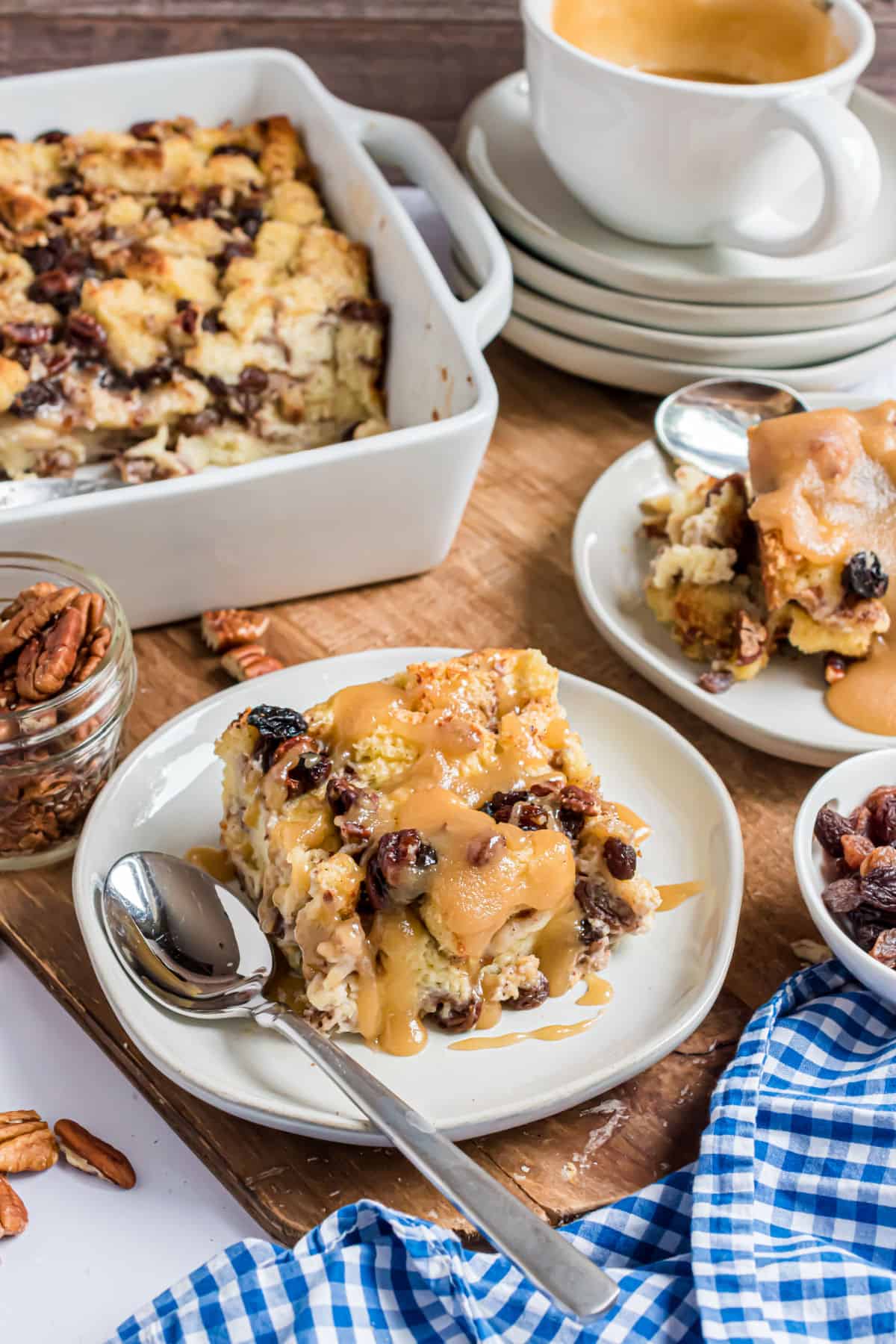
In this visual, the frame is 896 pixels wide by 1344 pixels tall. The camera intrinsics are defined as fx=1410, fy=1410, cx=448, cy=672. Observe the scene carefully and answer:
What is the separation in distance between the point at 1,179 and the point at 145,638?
889 mm

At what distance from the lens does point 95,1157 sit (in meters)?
1.40

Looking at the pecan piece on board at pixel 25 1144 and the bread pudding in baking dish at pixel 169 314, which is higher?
the bread pudding in baking dish at pixel 169 314

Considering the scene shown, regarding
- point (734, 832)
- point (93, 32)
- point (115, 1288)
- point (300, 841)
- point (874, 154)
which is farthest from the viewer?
point (93, 32)

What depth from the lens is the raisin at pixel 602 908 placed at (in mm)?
1448

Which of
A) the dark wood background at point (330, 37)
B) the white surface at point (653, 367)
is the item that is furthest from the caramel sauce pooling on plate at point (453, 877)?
the dark wood background at point (330, 37)

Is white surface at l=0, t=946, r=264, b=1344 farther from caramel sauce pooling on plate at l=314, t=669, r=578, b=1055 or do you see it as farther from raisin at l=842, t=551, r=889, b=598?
raisin at l=842, t=551, r=889, b=598

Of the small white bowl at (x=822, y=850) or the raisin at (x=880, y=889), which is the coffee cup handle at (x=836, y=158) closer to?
the small white bowl at (x=822, y=850)

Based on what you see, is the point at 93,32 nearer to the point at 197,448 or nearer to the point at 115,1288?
the point at 197,448

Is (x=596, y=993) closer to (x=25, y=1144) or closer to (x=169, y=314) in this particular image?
(x=25, y=1144)

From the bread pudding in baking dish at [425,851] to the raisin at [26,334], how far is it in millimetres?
860

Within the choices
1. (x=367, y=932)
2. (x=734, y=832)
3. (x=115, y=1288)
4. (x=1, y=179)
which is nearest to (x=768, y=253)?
(x=734, y=832)

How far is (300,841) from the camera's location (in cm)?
143

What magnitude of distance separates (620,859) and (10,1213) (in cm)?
68

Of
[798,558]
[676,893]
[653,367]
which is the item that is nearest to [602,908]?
[676,893]
